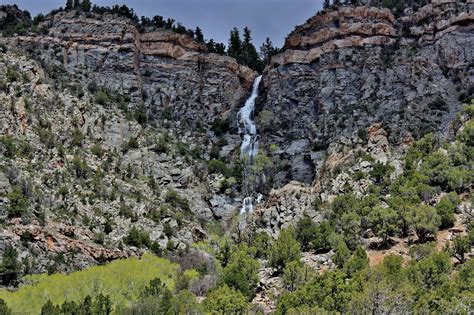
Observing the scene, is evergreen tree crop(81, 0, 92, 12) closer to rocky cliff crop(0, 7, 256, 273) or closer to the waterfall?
rocky cliff crop(0, 7, 256, 273)

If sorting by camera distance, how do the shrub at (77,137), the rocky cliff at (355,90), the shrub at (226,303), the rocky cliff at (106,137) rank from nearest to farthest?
the shrub at (226,303) → the rocky cliff at (106,137) → the shrub at (77,137) → the rocky cliff at (355,90)

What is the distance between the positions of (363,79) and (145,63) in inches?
1352

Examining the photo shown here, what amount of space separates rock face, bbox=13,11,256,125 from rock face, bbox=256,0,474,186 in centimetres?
820

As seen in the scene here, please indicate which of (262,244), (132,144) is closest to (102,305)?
(262,244)

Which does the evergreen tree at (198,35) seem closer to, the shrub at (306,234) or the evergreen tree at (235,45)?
the evergreen tree at (235,45)

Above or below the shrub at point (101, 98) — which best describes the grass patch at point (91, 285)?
below

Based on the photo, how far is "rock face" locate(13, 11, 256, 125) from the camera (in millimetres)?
96875

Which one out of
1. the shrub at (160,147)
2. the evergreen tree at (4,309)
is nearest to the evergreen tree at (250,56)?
the shrub at (160,147)

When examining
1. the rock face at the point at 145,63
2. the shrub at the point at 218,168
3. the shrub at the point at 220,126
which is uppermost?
the rock face at the point at 145,63

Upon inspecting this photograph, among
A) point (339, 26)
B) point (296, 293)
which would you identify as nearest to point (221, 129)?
point (339, 26)

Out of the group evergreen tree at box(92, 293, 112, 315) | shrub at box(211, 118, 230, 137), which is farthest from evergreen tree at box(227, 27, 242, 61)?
evergreen tree at box(92, 293, 112, 315)

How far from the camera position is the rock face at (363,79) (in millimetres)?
84500

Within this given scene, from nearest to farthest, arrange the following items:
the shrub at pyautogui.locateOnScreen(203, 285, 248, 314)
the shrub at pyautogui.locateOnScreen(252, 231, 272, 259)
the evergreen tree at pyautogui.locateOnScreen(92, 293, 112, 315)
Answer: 1. the shrub at pyautogui.locateOnScreen(203, 285, 248, 314)
2. the evergreen tree at pyautogui.locateOnScreen(92, 293, 112, 315)
3. the shrub at pyautogui.locateOnScreen(252, 231, 272, 259)

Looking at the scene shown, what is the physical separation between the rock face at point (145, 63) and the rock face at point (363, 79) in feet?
26.9
